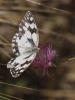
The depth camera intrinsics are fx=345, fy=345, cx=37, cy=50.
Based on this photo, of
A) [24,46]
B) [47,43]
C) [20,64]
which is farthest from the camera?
[47,43]

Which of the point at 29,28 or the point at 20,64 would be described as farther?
the point at 29,28

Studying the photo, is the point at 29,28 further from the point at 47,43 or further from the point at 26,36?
the point at 47,43

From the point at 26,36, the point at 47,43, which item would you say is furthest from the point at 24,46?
the point at 47,43

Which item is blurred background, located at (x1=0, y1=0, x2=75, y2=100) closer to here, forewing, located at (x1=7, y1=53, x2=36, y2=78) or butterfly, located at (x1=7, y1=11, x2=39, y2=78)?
butterfly, located at (x1=7, y1=11, x2=39, y2=78)

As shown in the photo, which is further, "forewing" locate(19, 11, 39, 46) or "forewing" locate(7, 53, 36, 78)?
"forewing" locate(19, 11, 39, 46)

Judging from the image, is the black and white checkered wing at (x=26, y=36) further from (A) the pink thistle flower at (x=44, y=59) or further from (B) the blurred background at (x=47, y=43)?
(B) the blurred background at (x=47, y=43)

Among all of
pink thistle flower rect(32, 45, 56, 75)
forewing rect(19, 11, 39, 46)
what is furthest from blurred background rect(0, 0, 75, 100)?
pink thistle flower rect(32, 45, 56, 75)
